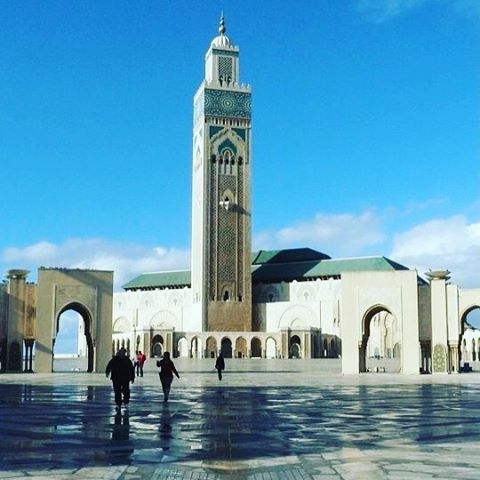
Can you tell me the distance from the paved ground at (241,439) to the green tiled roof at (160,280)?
61732 mm

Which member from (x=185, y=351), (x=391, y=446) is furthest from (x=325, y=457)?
(x=185, y=351)

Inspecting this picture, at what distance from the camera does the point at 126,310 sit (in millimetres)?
77875

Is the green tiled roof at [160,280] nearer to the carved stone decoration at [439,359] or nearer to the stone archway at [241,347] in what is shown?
the stone archway at [241,347]

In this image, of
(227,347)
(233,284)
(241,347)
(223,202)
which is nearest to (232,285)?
(233,284)

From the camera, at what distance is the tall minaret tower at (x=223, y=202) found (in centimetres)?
6406

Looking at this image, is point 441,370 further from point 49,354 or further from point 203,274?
point 203,274

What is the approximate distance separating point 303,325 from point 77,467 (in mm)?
60589

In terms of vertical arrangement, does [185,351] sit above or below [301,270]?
below

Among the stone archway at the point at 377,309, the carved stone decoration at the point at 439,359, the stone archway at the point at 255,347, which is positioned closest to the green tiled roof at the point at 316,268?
the stone archway at the point at 255,347

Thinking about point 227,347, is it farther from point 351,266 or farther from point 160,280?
point 160,280

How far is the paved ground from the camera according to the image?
5703mm

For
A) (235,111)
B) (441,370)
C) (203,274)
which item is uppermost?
(235,111)

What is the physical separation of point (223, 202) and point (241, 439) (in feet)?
188

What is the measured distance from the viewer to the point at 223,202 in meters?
64.6
